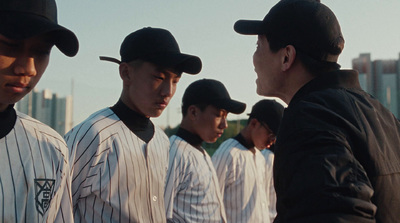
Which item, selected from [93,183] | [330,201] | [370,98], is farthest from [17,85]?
[370,98]

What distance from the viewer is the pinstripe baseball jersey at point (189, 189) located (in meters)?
3.98

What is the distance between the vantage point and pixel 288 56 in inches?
84.5

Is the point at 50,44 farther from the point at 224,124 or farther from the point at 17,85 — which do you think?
the point at 224,124

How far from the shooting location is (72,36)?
77.1 inches

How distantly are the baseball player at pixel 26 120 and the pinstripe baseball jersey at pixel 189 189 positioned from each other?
1.87m

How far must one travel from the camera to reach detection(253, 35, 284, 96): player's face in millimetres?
2227

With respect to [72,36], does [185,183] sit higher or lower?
lower

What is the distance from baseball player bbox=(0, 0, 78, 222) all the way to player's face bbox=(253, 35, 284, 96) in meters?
0.87

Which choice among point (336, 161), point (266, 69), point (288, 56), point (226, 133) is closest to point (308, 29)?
point (288, 56)

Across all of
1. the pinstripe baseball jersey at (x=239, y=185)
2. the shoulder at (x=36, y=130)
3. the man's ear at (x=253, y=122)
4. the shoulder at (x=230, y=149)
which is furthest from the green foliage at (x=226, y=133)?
the shoulder at (x=36, y=130)

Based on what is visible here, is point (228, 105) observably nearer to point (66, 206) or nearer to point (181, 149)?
point (181, 149)

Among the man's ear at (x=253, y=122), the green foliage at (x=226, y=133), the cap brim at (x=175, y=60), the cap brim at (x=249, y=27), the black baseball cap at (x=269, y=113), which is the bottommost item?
the green foliage at (x=226, y=133)

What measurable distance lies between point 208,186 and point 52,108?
33.4 ft

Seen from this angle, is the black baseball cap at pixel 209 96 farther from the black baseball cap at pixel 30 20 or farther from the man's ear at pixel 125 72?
the black baseball cap at pixel 30 20
